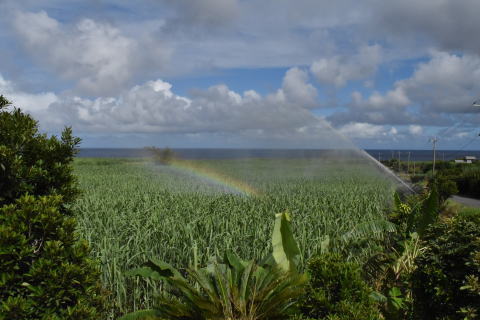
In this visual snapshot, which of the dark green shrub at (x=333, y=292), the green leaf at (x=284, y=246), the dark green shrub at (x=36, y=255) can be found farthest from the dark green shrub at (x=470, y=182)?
the dark green shrub at (x=36, y=255)

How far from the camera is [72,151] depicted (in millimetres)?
4961

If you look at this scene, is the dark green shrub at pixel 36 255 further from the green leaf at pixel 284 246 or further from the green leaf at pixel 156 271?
the green leaf at pixel 284 246

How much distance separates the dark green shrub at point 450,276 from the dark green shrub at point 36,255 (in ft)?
11.9

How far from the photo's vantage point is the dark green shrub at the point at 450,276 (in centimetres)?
429

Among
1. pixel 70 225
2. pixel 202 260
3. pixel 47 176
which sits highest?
pixel 47 176

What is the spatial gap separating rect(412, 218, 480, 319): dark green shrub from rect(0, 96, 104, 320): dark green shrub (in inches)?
143

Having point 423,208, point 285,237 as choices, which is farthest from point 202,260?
point 423,208

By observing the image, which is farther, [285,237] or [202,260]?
[202,260]

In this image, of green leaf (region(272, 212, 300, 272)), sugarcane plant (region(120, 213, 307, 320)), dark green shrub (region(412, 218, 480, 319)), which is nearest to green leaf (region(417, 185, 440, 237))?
dark green shrub (region(412, 218, 480, 319))

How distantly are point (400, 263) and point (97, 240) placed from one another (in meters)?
5.34

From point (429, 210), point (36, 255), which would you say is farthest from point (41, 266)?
point (429, 210)

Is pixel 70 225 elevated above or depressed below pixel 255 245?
above

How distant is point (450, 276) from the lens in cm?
457

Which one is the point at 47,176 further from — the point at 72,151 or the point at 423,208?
the point at 423,208
